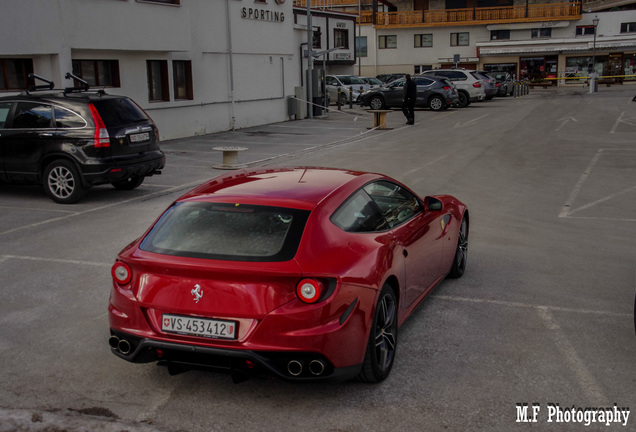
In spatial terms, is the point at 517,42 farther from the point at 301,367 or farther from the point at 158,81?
the point at 301,367

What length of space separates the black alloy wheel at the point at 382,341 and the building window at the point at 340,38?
4658cm

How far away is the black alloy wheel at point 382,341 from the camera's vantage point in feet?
15.3

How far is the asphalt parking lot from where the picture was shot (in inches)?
173

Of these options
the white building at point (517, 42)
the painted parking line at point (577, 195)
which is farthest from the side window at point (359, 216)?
the white building at point (517, 42)

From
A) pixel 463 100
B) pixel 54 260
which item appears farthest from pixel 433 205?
pixel 463 100

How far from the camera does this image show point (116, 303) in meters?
4.64

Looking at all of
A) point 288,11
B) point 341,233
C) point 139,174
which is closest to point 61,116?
point 139,174

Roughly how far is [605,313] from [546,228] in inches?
141

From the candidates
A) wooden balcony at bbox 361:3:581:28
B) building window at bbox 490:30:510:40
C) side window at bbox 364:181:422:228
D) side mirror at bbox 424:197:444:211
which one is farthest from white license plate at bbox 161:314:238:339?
building window at bbox 490:30:510:40

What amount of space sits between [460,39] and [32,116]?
60449 mm

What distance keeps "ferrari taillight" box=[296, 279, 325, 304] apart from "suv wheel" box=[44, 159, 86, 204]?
8.30m

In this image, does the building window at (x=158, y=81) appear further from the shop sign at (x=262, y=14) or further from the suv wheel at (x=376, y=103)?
the suv wheel at (x=376, y=103)

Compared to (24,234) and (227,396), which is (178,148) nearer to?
(24,234)

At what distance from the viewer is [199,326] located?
431cm
